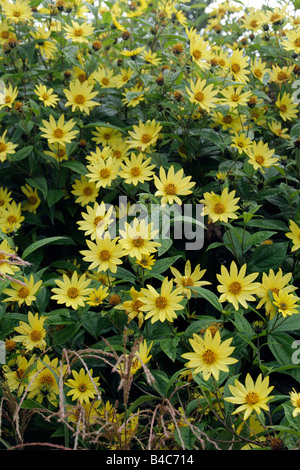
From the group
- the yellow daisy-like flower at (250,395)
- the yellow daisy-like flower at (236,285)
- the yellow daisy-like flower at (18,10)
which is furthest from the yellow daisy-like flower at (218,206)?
the yellow daisy-like flower at (18,10)

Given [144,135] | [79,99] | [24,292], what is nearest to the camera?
[24,292]

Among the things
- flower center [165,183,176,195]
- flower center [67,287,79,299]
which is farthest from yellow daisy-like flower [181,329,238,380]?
flower center [165,183,176,195]

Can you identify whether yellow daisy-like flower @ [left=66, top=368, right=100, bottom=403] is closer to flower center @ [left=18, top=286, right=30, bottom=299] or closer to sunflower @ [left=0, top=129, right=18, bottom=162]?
flower center @ [left=18, top=286, right=30, bottom=299]

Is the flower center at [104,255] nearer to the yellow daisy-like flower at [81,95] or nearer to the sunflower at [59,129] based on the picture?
the sunflower at [59,129]

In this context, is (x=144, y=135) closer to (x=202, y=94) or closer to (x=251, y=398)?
(x=202, y=94)

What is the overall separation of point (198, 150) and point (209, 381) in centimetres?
99

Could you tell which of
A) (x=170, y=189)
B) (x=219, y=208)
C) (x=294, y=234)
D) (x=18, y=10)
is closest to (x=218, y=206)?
(x=219, y=208)

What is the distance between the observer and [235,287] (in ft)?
4.83

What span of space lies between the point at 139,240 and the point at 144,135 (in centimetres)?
55

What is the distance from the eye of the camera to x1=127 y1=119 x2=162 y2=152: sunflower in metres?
1.83

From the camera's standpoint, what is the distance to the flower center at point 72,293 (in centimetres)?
152

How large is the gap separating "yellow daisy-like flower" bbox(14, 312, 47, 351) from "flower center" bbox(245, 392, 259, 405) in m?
0.60
